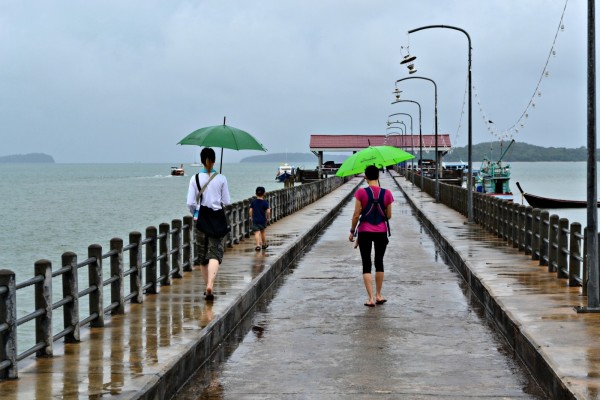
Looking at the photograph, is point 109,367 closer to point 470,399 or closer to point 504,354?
point 470,399

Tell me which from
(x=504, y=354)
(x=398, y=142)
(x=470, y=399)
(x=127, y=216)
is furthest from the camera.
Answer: (x=398, y=142)

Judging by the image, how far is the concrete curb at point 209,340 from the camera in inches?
315

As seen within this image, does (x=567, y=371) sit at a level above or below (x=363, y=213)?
below

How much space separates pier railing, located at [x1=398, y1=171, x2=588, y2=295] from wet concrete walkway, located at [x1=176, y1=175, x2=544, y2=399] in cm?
157

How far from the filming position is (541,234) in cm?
1727

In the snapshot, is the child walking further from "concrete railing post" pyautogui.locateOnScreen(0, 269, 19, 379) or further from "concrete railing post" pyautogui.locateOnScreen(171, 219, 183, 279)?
"concrete railing post" pyautogui.locateOnScreen(0, 269, 19, 379)

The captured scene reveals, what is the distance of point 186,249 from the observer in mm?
16438

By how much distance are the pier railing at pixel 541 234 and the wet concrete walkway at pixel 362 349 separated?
1.57 metres

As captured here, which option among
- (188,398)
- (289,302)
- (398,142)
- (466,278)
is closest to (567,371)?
(188,398)

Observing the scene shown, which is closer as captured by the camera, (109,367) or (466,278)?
(109,367)

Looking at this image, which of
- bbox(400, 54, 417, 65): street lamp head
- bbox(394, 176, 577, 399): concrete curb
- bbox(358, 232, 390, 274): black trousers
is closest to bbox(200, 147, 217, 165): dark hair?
bbox(358, 232, 390, 274): black trousers

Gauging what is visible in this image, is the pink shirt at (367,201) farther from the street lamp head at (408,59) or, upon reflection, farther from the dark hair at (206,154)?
the street lamp head at (408,59)

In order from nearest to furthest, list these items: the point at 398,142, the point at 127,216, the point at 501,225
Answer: the point at 501,225
the point at 127,216
the point at 398,142

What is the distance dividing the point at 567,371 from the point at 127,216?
7647 cm
